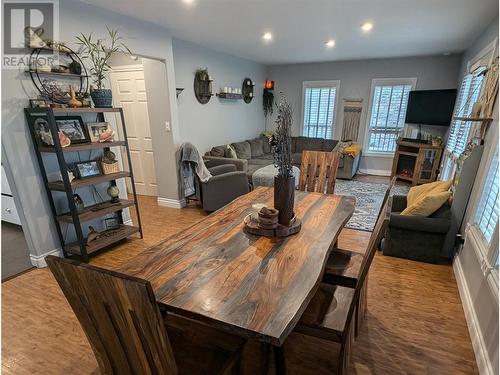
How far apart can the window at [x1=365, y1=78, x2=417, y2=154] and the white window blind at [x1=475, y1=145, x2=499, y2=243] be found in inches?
164

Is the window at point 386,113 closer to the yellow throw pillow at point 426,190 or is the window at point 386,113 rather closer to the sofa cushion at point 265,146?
the sofa cushion at point 265,146

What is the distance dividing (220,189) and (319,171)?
62.6 inches

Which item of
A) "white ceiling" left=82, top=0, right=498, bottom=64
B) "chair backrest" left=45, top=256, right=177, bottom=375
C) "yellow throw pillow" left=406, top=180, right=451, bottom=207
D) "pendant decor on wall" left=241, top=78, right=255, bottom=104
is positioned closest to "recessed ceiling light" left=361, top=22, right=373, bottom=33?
"white ceiling" left=82, top=0, right=498, bottom=64

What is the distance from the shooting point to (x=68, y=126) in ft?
8.20

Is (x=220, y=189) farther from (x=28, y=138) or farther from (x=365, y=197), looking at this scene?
(x=365, y=197)

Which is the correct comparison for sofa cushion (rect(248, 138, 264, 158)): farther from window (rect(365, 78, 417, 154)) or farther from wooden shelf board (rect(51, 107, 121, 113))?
wooden shelf board (rect(51, 107, 121, 113))

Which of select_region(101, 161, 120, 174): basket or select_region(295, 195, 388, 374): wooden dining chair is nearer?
select_region(295, 195, 388, 374): wooden dining chair

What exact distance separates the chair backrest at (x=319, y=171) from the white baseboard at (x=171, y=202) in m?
2.17

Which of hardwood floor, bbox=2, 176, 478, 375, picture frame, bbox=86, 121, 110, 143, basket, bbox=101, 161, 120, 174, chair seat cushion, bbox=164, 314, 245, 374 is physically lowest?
hardwood floor, bbox=2, 176, 478, 375

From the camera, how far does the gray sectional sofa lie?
456 cm

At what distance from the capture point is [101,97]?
8.46 ft

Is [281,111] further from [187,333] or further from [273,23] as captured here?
[273,23]

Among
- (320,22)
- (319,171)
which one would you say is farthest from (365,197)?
(320,22)

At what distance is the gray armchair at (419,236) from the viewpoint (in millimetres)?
2592
